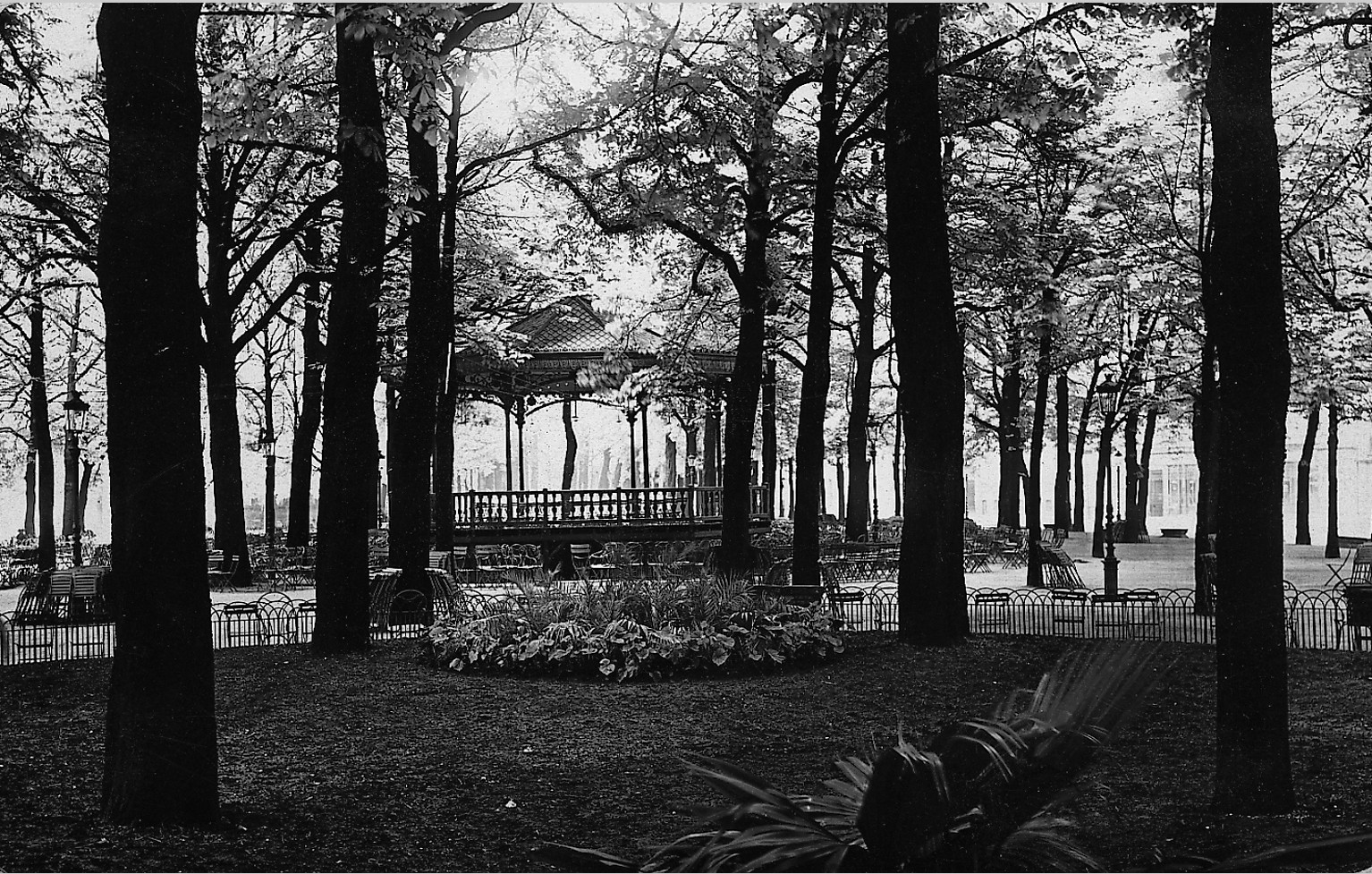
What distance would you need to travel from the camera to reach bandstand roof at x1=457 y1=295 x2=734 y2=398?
2666 cm

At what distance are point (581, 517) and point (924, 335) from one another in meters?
16.4

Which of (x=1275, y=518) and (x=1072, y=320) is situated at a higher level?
(x=1072, y=320)

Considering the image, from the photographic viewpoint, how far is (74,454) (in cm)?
3503

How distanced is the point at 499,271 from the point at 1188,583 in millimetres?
15348

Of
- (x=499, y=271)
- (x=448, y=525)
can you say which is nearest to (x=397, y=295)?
(x=499, y=271)

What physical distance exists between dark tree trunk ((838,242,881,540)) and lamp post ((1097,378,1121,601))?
546 centimetres

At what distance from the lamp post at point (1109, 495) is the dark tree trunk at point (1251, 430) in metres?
10.1

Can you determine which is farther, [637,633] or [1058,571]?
[1058,571]

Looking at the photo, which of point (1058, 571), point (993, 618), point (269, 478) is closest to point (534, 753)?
point (993, 618)

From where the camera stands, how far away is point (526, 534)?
28.0 m

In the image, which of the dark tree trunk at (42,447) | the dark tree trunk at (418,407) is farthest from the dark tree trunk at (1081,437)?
the dark tree trunk at (42,447)

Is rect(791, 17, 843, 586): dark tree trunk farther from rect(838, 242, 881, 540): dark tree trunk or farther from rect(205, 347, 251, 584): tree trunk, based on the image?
rect(205, 347, 251, 584): tree trunk

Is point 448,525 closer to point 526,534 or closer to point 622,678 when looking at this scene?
point 526,534

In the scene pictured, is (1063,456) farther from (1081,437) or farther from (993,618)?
(993,618)
